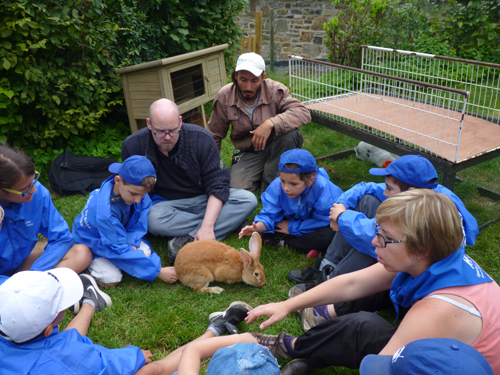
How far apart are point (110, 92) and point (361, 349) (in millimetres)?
5194

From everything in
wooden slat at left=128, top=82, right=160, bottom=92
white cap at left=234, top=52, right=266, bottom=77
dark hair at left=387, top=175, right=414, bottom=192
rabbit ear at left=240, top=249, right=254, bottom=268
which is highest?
white cap at left=234, top=52, right=266, bottom=77

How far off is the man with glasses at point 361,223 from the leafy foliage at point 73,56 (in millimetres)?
3865

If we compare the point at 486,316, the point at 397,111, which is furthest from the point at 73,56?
the point at 486,316

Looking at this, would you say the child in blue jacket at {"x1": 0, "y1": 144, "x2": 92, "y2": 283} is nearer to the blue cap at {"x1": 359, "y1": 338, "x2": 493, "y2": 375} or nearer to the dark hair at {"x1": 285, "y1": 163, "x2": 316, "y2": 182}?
the dark hair at {"x1": 285, "y1": 163, "x2": 316, "y2": 182}

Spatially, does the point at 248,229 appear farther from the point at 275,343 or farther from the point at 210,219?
the point at 275,343

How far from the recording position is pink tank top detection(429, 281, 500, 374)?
1.77m

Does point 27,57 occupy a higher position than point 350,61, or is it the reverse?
point 27,57

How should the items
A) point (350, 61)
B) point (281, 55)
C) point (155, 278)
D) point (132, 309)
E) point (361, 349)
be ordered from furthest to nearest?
point (281, 55) → point (350, 61) → point (155, 278) → point (132, 309) → point (361, 349)

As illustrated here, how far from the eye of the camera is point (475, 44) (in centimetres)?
905

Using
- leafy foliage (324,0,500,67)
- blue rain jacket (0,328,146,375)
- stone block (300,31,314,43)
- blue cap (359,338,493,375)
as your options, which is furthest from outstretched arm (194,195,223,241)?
stone block (300,31,314,43)

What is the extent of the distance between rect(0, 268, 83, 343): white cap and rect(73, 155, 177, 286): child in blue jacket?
133cm

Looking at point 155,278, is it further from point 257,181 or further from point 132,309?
point 257,181

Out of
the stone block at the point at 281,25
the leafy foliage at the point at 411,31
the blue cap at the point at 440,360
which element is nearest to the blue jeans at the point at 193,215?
the blue cap at the point at 440,360

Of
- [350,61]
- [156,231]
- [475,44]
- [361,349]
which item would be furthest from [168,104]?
[475,44]
